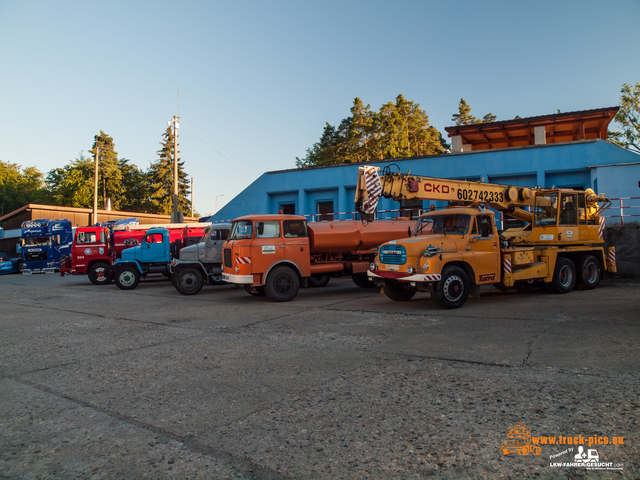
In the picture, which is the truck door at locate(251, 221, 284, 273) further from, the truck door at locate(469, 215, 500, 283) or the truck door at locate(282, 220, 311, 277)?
the truck door at locate(469, 215, 500, 283)

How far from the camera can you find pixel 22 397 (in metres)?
4.72

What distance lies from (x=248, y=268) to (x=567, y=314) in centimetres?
757

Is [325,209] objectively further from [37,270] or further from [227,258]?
[37,270]

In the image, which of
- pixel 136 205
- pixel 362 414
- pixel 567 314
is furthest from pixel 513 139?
pixel 136 205

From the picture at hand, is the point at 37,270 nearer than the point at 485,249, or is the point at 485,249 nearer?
the point at 485,249

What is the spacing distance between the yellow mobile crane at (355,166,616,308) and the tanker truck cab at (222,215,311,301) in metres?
2.58

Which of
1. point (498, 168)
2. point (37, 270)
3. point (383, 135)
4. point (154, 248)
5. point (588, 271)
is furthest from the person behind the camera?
point (383, 135)

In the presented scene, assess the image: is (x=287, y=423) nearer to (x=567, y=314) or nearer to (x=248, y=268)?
(x=567, y=314)

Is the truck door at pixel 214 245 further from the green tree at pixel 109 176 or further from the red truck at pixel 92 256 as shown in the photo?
the green tree at pixel 109 176

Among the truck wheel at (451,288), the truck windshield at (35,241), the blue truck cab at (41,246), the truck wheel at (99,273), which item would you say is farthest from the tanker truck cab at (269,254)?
the truck windshield at (35,241)

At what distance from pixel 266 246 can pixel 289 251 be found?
0.71 metres

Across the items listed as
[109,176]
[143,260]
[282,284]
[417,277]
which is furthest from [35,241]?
[109,176]

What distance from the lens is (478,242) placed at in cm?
1047

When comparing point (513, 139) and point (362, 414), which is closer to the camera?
point (362, 414)
